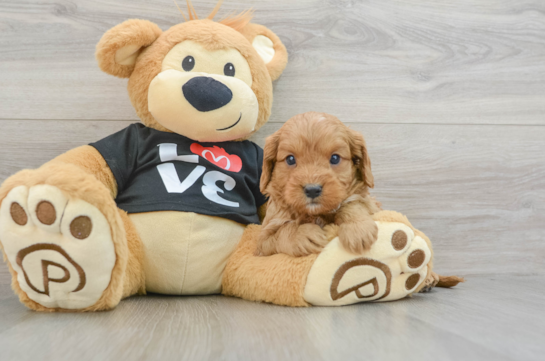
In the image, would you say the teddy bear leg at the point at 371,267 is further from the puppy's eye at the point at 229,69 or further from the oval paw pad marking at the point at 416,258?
the puppy's eye at the point at 229,69

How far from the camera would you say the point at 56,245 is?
0.77 metres

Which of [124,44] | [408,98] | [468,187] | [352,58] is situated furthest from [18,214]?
[468,187]

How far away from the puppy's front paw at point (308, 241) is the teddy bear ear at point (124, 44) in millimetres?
601

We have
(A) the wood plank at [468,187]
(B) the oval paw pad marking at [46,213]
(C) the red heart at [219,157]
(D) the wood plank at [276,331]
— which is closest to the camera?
(D) the wood plank at [276,331]

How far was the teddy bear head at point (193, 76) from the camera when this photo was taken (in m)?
0.99

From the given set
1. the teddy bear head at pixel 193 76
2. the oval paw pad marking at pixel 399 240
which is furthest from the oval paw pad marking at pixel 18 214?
the oval paw pad marking at pixel 399 240

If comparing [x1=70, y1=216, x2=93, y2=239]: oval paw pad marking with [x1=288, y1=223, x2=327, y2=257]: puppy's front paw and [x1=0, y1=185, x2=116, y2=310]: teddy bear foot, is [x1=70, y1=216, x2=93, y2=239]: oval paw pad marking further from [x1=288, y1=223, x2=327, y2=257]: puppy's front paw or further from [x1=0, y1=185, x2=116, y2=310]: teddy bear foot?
[x1=288, y1=223, x2=327, y2=257]: puppy's front paw

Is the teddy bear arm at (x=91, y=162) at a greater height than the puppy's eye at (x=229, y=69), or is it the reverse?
the puppy's eye at (x=229, y=69)

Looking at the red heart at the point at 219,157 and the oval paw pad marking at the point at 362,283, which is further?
the red heart at the point at 219,157

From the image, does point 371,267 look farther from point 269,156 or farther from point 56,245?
point 56,245

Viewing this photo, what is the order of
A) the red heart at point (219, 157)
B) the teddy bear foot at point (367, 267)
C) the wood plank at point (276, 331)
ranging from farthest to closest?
the red heart at point (219, 157), the teddy bear foot at point (367, 267), the wood plank at point (276, 331)

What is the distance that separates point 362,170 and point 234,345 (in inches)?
18.4

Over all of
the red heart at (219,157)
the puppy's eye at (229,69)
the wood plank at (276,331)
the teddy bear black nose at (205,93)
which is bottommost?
the wood plank at (276,331)

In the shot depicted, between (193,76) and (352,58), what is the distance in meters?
0.57
